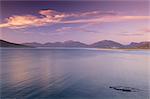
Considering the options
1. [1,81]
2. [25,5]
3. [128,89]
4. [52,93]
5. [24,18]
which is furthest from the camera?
[24,18]

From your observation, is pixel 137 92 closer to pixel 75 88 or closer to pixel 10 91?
pixel 75 88

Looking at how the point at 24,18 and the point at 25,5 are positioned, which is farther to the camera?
the point at 24,18

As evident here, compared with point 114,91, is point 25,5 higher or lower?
higher

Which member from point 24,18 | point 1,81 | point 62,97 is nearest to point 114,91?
point 62,97

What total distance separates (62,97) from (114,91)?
5.33 feet

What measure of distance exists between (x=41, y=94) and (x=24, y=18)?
7.69 metres

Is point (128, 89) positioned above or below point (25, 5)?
below

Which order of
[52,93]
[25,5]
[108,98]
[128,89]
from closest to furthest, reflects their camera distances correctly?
1. [108,98]
2. [52,93]
3. [128,89]
4. [25,5]

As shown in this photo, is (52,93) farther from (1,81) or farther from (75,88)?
(1,81)

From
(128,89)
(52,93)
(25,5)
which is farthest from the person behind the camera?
(25,5)

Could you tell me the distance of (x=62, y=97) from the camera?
579 centimetres

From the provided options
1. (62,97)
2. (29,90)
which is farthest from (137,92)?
(29,90)

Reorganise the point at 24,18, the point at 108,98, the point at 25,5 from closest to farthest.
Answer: the point at 108,98, the point at 25,5, the point at 24,18

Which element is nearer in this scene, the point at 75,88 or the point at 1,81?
the point at 75,88
